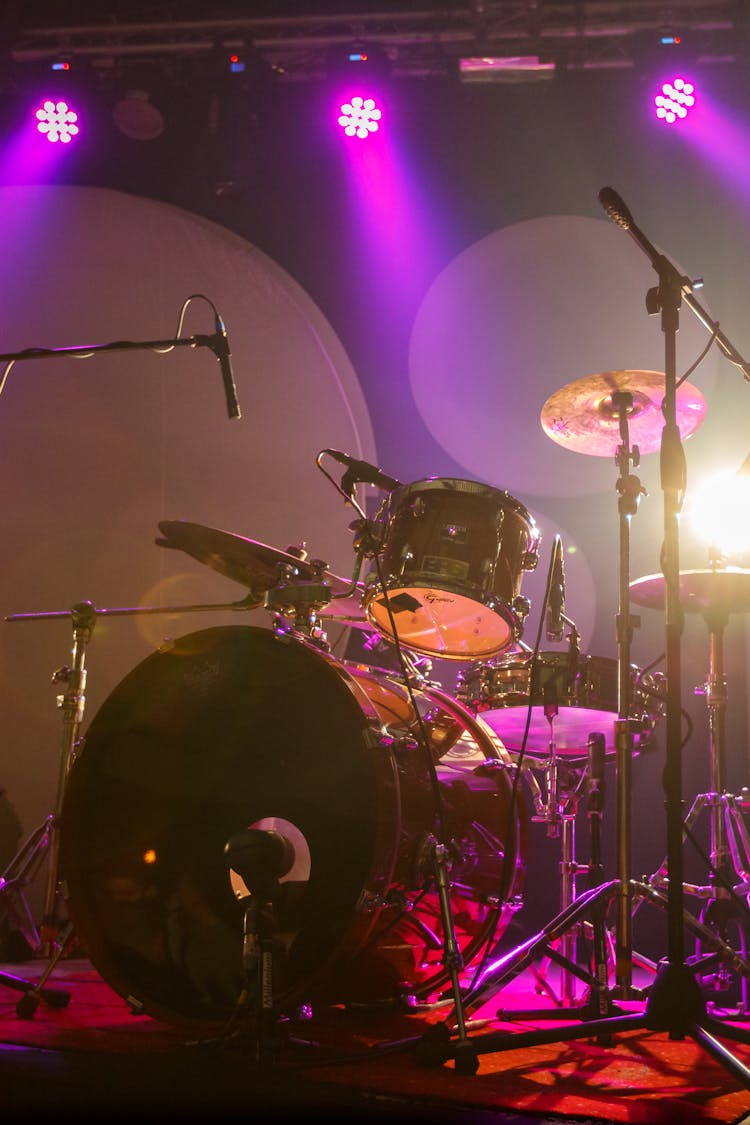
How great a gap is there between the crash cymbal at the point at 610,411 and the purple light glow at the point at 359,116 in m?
2.94

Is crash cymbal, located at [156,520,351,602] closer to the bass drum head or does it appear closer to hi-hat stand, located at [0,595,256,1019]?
hi-hat stand, located at [0,595,256,1019]

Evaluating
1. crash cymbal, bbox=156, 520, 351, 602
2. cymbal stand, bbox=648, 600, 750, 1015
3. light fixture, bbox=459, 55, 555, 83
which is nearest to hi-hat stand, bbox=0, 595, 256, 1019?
crash cymbal, bbox=156, 520, 351, 602

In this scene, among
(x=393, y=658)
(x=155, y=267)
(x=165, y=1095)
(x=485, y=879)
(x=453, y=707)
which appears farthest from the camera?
(x=155, y=267)

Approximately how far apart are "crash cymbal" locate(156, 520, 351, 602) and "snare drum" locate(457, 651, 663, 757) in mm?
878

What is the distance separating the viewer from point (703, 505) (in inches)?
195

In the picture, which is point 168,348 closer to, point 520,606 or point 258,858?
point 520,606

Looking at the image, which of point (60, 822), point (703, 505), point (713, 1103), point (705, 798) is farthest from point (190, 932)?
point (703, 505)

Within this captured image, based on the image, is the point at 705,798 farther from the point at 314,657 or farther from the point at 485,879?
the point at 314,657

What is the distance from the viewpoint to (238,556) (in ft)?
9.14

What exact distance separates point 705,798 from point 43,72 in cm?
526

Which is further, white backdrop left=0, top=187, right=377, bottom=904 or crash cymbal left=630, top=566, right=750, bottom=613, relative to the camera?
white backdrop left=0, top=187, right=377, bottom=904

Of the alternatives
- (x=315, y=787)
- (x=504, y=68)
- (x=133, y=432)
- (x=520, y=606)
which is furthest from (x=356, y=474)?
(x=504, y=68)

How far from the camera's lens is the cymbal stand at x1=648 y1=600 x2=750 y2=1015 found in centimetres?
333

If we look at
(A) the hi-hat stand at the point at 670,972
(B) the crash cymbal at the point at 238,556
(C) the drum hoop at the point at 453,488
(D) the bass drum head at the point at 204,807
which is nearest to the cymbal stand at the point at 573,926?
(A) the hi-hat stand at the point at 670,972
